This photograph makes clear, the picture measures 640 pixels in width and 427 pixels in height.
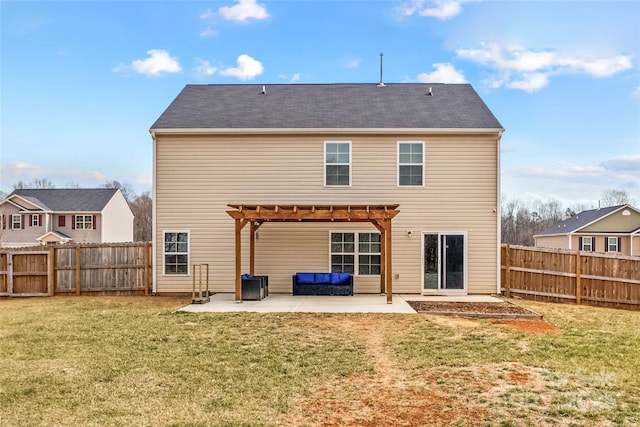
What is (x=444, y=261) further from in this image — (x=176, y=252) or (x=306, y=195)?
(x=176, y=252)

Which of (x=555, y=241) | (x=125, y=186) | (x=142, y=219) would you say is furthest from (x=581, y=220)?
(x=125, y=186)

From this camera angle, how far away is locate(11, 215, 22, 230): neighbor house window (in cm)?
3206

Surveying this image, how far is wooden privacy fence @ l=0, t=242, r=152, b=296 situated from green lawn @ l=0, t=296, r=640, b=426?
14.0 ft

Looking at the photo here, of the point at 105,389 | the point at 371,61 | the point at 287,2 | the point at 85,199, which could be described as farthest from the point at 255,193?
the point at 85,199

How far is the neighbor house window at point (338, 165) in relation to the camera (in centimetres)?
1392

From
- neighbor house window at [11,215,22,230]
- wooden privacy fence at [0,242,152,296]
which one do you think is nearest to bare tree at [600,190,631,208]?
wooden privacy fence at [0,242,152,296]

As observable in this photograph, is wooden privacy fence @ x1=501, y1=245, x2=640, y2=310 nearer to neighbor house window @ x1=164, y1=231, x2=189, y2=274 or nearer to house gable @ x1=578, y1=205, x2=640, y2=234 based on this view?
neighbor house window @ x1=164, y1=231, x2=189, y2=274

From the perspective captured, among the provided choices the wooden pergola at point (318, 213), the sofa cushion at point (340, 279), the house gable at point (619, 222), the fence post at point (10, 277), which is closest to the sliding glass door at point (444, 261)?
the wooden pergola at point (318, 213)

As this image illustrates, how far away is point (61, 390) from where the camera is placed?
17.1 ft

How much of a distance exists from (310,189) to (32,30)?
11349 millimetres

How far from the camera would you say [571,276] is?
12758 millimetres

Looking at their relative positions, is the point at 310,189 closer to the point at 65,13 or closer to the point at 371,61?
the point at 371,61

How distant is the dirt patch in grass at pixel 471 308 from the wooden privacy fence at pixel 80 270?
8.50 metres

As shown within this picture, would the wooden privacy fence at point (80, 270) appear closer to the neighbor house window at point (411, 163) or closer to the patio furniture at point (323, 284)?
the patio furniture at point (323, 284)
